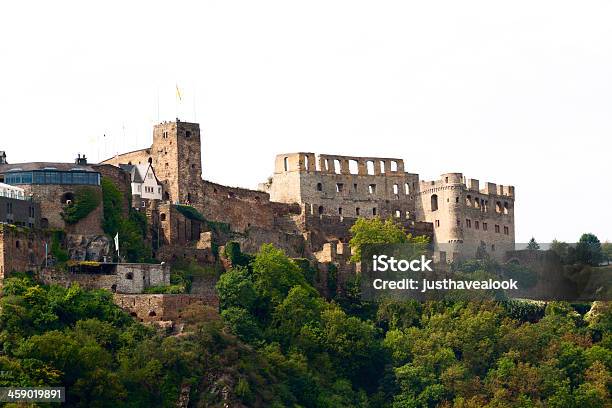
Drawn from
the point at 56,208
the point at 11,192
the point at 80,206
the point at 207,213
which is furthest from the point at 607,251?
the point at 11,192

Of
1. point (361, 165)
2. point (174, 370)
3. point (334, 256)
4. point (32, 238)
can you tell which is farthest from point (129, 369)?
point (361, 165)

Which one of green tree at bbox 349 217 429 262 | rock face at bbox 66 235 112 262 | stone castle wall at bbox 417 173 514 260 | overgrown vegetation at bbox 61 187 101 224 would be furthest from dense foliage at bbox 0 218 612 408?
stone castle wall at bbox 417 173 514 260

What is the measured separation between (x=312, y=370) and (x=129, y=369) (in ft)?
38.2

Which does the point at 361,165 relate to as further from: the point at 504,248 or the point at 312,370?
the point at 312,370

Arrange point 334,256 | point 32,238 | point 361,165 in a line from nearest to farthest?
point 32,238 → point 334,256 → point 361,165

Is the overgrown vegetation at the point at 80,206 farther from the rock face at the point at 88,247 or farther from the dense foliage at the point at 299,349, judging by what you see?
the dense foliage at the point at 299,349

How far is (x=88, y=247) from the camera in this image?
106750 mm

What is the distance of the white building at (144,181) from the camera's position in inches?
4609

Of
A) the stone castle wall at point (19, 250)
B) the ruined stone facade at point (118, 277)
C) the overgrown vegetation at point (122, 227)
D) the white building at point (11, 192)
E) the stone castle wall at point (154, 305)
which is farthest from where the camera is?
the overgrown vegetation at point (122, 227)

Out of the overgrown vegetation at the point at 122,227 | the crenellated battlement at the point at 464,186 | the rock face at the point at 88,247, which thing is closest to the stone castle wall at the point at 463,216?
the crenellated battlement at the point at 464,186

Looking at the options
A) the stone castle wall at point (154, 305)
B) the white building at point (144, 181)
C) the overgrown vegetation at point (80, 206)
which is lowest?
the stone castle wall at point (154, 305)

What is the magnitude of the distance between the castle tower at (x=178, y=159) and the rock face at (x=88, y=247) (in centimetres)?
1140

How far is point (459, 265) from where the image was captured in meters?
122

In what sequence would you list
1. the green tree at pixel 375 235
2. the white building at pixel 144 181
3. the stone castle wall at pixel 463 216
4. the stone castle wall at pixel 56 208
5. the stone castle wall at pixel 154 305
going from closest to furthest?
the stone castle wall at pixel 154 305 < the stone castle wall at pixel 56 208 < the white building at pixel 144 181 < the green tree at pixel 375 235 < the stone castle wall at pixel 463 216
